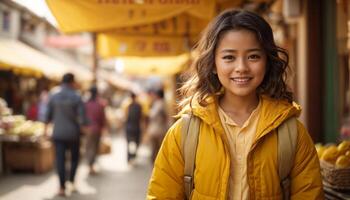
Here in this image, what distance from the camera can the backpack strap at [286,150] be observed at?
2498 millimetres

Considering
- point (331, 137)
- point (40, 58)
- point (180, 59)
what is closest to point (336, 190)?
point (331, 137)

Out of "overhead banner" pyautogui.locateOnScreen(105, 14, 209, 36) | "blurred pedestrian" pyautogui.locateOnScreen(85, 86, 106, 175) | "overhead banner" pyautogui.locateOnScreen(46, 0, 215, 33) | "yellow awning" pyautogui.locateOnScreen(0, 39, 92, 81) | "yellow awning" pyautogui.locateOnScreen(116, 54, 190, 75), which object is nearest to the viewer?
"overhead banner" pyautogui.locateOnScreen(46, 0, 215, 33)

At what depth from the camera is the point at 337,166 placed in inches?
165

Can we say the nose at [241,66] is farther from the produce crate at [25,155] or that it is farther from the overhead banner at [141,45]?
the produce crate at [25,155]

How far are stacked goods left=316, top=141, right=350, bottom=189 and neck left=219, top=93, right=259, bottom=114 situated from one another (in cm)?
168

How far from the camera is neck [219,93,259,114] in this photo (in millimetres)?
2754

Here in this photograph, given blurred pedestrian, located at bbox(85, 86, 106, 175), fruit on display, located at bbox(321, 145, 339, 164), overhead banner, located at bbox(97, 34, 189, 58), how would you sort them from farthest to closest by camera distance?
blurred pedestrian, located at bbox(85, 86, 106, 175)
overhead banner, located at bbox(97, 34, 189, 58)
fruit on display, located at bbox(321, 145, 339, 164)

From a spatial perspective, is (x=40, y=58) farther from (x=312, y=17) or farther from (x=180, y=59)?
(x=312, y=17)

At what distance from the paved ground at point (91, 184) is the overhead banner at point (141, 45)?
2668 mm

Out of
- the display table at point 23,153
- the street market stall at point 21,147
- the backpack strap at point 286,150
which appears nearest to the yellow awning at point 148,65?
the street market stall at point 21,147

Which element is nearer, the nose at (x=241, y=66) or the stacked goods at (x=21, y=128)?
the nose at (x=241, y=66)

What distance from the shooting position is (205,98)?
2775 mm

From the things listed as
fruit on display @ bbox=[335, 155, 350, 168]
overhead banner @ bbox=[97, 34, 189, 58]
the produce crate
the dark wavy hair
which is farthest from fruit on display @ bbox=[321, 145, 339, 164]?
the produce crate

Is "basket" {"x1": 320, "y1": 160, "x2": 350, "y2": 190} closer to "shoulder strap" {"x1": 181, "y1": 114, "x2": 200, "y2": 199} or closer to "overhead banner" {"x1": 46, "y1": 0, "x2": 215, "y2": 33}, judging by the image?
"shoulder strap" {"x1": 181, "y1": 114, "x2": 200, "y2": 199}
